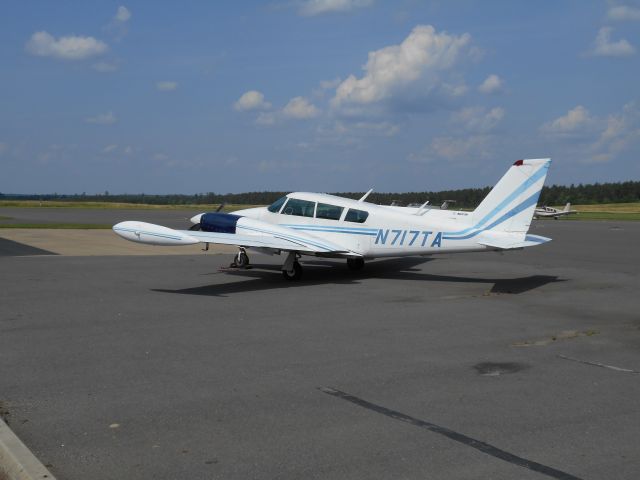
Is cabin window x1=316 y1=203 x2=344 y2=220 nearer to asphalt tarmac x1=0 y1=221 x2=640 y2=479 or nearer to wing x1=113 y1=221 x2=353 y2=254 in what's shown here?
wing x1=113 y1=221 x2=353 y2=254

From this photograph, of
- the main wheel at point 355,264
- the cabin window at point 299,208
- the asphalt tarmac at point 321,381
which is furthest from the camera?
the main wheel at point 355,264

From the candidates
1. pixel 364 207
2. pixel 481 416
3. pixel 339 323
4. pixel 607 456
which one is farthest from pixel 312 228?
pixel 607 456

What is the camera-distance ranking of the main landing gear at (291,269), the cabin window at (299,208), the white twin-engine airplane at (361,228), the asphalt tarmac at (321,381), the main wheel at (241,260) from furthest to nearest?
the main wheel at (241,260) → the cabin window at (299,208) → the main landing gear at (291,269) → the white twin-engine airplane at (361,228) → the asphalt tarmac at (321,381)

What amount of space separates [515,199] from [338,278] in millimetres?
5184

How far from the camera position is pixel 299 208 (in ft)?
62.5

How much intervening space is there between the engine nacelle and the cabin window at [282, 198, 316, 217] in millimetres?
1481

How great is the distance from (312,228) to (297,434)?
12765 millimetres

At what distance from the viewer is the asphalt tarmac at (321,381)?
542 centimetres

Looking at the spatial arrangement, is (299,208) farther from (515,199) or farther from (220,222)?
(515,199)

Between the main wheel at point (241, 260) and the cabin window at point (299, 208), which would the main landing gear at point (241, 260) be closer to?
the main wheel at point (241, 260)

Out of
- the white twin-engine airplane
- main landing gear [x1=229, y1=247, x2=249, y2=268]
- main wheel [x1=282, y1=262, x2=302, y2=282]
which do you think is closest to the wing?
the white twin-engine airplane

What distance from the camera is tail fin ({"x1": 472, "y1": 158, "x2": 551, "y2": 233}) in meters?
16.0

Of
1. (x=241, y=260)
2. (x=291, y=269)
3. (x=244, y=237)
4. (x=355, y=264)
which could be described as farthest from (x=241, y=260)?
(x=355, y=264)

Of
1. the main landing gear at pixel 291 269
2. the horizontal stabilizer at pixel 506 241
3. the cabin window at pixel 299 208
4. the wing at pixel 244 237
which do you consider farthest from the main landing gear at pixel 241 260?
the horizontal stabilizer at pixel 506 241
